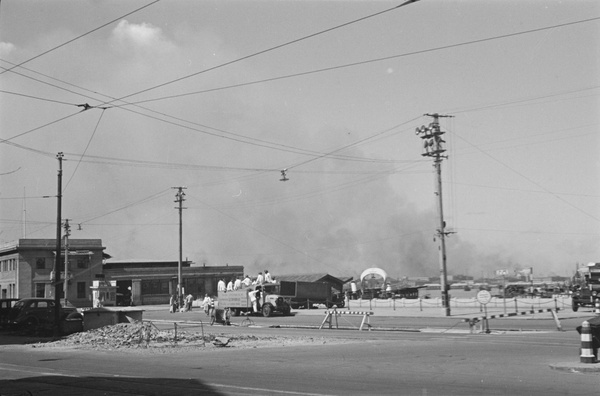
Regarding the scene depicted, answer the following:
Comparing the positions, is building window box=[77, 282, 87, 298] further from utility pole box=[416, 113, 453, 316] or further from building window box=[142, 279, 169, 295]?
utility pole box=[416, 113, 453, 316]

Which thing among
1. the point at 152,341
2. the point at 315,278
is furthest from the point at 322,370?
the point at 315,278

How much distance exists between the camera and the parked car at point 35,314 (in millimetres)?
33562

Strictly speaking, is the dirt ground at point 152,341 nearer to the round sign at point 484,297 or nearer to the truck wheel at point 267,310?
the round sign at point 484,297

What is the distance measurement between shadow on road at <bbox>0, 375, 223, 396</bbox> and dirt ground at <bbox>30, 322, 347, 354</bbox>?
713 cm

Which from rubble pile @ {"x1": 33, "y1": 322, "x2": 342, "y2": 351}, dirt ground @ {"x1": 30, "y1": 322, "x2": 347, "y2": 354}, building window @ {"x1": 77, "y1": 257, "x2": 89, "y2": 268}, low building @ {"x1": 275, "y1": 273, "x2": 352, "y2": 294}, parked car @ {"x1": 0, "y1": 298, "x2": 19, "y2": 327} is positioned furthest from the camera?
building window @ {"x1": 77, "y1": 257, "x2": 89, "y2": 268}

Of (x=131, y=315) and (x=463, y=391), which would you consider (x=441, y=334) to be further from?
(x=463, y=391)

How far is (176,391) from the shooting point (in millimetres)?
12047

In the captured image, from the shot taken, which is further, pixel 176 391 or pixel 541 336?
pixel 541 336

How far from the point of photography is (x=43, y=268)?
266 feet

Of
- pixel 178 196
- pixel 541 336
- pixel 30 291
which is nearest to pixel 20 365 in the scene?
pixel 541 336

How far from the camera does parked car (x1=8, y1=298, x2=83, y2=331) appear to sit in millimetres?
33562

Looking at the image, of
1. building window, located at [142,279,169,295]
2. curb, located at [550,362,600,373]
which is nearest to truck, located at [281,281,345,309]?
building window, located at [142,279,169,295]

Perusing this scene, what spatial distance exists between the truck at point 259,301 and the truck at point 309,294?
316 inches

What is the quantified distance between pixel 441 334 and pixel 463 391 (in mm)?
15502
